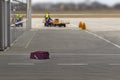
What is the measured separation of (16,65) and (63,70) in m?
2.33

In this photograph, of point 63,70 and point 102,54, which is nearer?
point 63,70

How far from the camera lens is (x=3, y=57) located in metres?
20.0

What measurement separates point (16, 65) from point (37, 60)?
202 cm

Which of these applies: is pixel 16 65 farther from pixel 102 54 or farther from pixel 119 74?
pixel 102 54

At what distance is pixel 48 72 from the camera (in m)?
14.8

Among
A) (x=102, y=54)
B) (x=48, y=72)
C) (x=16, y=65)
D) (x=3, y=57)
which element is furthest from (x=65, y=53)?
(x=48, y=72)

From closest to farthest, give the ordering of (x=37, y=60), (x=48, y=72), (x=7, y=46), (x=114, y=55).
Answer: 1. (x=48, y=72)
2. (x=37, y=60)
3. (x=114, y=55)
4. (x=7, y=46)

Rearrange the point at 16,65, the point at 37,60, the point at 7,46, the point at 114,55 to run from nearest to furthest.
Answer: the point at 16,65 → the point at 37,60 → the point at 114,55 → the point at 7,46

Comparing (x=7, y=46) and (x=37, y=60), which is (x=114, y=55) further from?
(x=7, y=46)

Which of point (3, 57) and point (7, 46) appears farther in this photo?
point (7, 46)

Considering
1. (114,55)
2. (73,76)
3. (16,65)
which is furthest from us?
(114,55)

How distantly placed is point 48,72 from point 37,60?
13.3 ft

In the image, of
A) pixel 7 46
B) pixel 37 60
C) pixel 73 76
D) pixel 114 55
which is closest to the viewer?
pixel 73 76

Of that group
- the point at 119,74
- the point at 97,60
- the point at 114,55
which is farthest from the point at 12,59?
the point at 119,74
